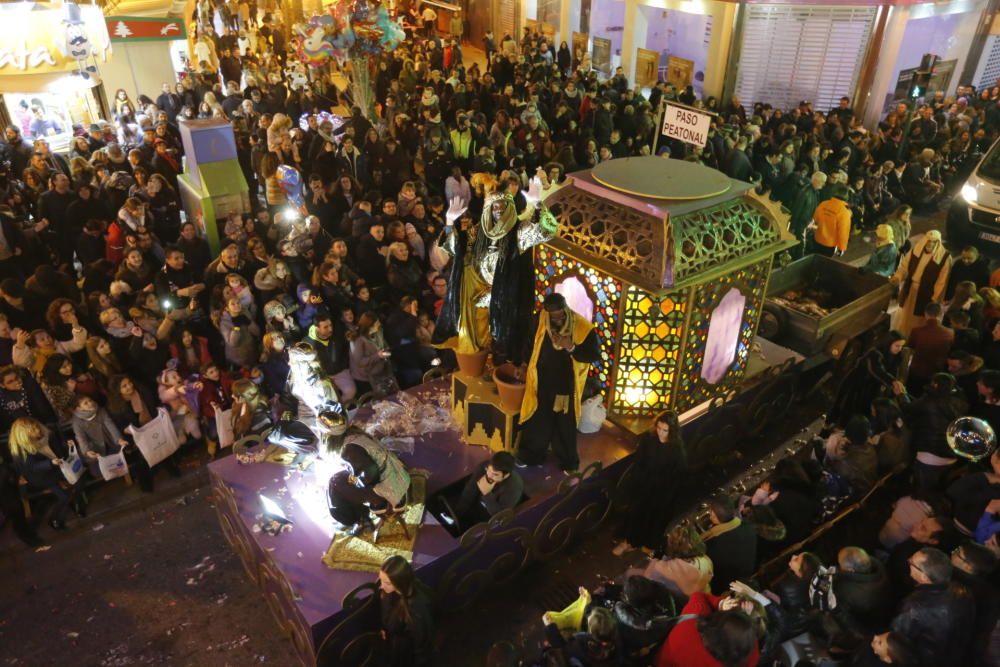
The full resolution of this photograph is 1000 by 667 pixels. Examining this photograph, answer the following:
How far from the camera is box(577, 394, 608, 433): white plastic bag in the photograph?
18.3 feet

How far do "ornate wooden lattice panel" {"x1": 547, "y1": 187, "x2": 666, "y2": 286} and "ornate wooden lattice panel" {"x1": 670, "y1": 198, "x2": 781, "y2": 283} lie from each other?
0.15 metres

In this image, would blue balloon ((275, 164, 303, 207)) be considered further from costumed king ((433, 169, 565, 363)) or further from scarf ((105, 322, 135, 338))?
costumed king ((433, 169, 565, 363))

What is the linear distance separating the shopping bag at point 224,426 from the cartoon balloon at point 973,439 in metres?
5.44

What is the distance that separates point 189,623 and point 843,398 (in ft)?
18.7

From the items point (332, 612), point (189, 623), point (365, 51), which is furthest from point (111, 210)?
point (332, 612)

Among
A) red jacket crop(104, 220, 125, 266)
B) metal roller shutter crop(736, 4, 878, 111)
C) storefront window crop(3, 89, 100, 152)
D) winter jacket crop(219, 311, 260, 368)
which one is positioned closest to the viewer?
winter jacket crop(219, 311, 260, 368)

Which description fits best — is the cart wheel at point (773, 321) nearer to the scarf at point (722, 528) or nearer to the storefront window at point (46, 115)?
the scarf at point (722, 528)

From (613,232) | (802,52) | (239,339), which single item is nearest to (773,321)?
(613,232)

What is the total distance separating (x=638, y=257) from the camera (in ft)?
16.4

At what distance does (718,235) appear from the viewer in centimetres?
519

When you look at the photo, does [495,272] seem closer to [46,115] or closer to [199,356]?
[199,356]

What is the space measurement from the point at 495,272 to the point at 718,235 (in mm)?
1675

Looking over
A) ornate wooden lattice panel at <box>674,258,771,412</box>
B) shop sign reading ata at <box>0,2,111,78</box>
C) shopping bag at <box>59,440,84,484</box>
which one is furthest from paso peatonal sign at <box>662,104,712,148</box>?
shopping bag at <box>59,440,84,484</box>

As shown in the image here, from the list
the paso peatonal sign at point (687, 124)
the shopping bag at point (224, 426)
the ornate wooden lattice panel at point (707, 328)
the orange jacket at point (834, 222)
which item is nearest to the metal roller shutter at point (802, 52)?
the orange jacket at point (834, 222)
